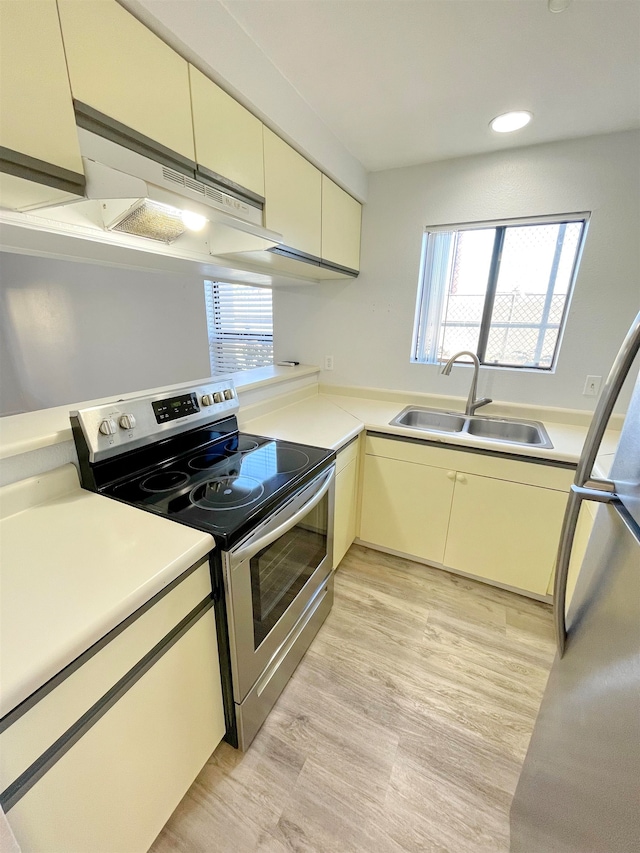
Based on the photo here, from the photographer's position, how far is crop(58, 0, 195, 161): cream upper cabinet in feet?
2.58

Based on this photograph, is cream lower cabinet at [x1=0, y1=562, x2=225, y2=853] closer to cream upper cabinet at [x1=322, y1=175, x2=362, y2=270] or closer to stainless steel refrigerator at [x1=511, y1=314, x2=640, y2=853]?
stainless steel refrigerator at [x1=511, y1=314, x2=640, y2=853]

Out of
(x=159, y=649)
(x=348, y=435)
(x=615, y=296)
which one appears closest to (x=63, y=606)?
(x=159, y=649)

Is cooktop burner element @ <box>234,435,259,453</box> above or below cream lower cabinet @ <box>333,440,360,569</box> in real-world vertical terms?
above

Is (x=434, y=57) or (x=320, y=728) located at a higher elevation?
(x=434, y=57)

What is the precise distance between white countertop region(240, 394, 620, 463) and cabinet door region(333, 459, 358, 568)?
0.71 feet

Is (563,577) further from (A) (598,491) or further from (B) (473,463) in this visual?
(B) (473,463)

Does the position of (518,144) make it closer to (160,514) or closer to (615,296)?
(615,296)

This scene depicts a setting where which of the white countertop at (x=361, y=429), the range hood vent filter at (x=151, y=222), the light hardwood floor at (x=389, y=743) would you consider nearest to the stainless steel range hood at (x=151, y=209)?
the range hood vent filter at (x=151, y=222)

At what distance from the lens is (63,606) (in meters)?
0.66

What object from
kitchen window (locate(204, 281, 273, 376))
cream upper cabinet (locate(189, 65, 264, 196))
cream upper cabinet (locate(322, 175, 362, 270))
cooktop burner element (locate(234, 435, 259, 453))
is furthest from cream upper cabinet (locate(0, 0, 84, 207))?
kitchen window (locate(204, 281, 273, 376))

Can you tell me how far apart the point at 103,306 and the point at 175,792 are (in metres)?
2.82

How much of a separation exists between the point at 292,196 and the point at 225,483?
131 cm

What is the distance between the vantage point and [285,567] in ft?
4.14

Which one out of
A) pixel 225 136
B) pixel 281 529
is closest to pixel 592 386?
pixel 281 529
